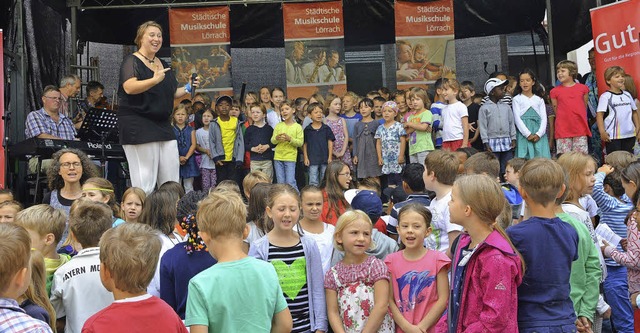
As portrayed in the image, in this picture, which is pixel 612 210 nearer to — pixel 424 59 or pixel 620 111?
pixel 620 111

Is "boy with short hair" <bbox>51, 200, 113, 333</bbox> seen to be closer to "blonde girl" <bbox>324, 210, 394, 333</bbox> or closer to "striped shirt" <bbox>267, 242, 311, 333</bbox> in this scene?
"striped shirt" <bbox>267, 242, 311, 333</bbox>

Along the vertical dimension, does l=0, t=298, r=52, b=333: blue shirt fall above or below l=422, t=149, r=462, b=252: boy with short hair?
below

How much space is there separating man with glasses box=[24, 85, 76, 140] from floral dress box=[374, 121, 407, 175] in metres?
4.15

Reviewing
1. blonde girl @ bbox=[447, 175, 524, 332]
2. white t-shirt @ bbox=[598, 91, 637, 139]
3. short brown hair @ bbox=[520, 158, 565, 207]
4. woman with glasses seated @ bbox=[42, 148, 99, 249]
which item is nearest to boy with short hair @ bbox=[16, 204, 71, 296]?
blonde girl @ bbox=[447, 175, 524, 332]

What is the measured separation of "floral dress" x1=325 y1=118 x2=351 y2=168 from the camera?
12.8m

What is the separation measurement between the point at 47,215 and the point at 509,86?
899 cm

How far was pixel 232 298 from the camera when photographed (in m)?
3.88

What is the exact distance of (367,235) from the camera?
5.17 m

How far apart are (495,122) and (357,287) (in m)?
7.23

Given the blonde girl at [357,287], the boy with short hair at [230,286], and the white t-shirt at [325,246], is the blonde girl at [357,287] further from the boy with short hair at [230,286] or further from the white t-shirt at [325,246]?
the boy with short hair at [230,286]

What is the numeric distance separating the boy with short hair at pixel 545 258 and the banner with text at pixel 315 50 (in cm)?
1080

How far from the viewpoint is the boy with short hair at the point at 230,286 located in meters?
3.84

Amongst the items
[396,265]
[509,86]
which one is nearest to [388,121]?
[509,86]

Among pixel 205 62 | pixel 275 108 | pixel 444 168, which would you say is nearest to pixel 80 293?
pixel 444 168
